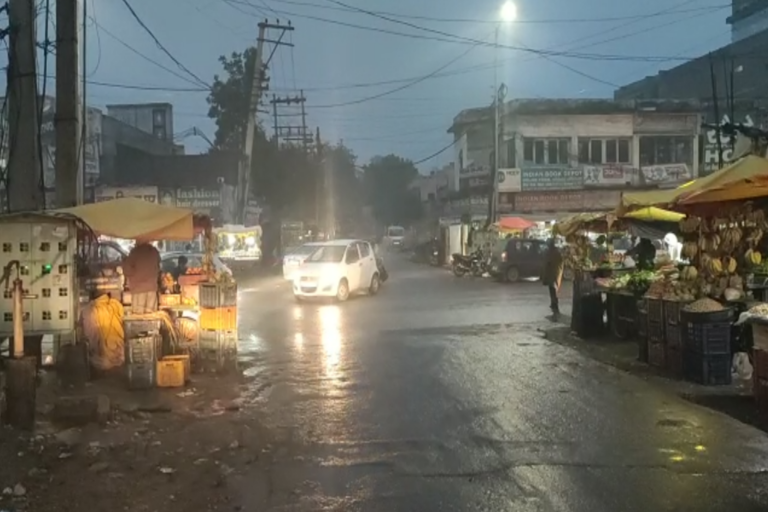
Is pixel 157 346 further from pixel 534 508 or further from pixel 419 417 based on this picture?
pixel 534 508

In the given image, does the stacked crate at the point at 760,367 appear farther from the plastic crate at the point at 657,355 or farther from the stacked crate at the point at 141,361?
the stacked crate at the point at 141,361

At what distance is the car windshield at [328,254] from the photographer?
25875 millimetres

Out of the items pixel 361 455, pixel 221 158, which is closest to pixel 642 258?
pixel 361 455

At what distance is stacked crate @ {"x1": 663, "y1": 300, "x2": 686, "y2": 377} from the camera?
38.4ft

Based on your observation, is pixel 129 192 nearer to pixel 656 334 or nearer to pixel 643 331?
pixel 643 331

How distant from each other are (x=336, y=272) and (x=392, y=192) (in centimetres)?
7519

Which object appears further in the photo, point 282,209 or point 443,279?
point 282,209

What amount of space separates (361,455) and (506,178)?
36.9 meters

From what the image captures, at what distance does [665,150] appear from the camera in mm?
46000

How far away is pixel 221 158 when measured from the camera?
5475 cm

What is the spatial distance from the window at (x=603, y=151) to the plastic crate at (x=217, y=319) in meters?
35.5

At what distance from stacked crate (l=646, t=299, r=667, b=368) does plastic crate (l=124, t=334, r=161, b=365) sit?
7022 mm

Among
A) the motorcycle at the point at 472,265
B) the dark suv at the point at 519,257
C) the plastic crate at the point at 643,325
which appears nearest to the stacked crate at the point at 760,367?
the plastic crate at the point at 643,325

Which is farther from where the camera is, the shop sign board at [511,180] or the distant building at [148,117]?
the distant building at [148,117]
